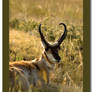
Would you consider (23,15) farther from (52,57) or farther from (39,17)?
(52,57)

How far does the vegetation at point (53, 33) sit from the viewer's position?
4242mm

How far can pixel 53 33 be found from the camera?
14.4ft

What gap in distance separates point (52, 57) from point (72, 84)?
0.43 meters

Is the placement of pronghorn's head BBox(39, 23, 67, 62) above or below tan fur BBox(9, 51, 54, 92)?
above

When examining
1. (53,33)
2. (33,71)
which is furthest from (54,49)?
(33,71)

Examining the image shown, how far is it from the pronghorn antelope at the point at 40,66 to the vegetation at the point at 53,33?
0.06 metres

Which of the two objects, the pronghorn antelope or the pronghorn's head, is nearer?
the pronghorn antelope

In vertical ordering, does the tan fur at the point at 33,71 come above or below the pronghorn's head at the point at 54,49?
below

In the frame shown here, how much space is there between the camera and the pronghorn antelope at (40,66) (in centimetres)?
420

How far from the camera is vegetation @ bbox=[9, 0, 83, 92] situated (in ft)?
13.9

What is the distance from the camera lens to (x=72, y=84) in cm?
443

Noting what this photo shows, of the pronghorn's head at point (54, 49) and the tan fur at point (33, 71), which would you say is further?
the pronghorn's head at point (54, 49)

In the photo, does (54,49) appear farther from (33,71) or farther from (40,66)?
(33,71)

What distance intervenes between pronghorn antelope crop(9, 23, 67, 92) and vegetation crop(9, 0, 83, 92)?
6 centimetres
